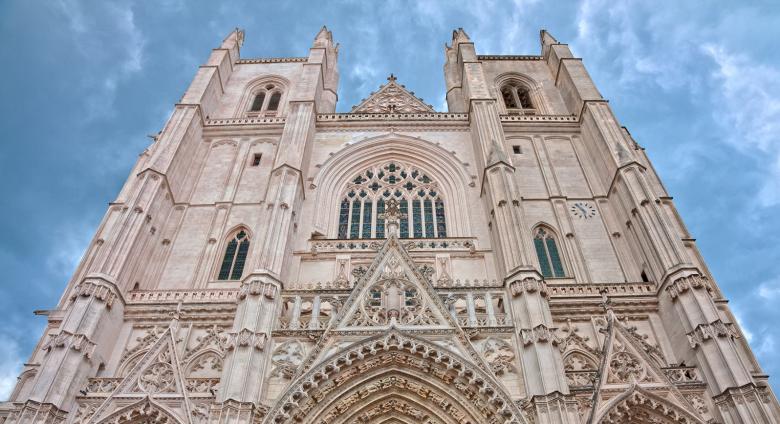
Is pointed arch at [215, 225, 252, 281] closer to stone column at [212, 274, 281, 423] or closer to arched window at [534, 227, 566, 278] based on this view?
stone column at [212, 274, 281, 423]

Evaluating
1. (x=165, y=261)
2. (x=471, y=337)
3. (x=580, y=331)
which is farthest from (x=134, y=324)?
(x=580, y=331)

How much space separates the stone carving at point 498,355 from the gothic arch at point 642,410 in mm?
2145

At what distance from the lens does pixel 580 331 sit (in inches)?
583

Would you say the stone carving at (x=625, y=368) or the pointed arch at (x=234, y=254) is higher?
the pointed arch at (x=234, y=254)

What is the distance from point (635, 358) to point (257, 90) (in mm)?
19992

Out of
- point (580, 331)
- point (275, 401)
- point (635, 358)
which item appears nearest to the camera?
point (275, 401)

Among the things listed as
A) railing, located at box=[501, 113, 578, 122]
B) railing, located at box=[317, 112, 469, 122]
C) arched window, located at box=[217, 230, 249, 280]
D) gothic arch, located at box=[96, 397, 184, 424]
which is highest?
railing, located at box=[317, 112, 469, 122]

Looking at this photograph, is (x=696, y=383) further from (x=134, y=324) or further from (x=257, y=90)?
(x=257, y=90)

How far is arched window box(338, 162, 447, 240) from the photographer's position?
62.4ft

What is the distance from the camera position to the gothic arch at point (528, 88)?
80.0ft

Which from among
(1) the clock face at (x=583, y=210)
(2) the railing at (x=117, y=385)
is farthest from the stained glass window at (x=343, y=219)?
(1) the clock face at (x=583, y=210)

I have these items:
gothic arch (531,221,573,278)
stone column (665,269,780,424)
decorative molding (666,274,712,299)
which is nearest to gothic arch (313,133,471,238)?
gothic arch (531,221,573,278)

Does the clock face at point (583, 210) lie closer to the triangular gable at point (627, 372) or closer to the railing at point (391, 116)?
the triangular gable at point (627, 372)

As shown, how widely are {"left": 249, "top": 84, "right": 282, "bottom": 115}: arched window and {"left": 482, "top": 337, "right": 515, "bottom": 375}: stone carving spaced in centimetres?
1587
